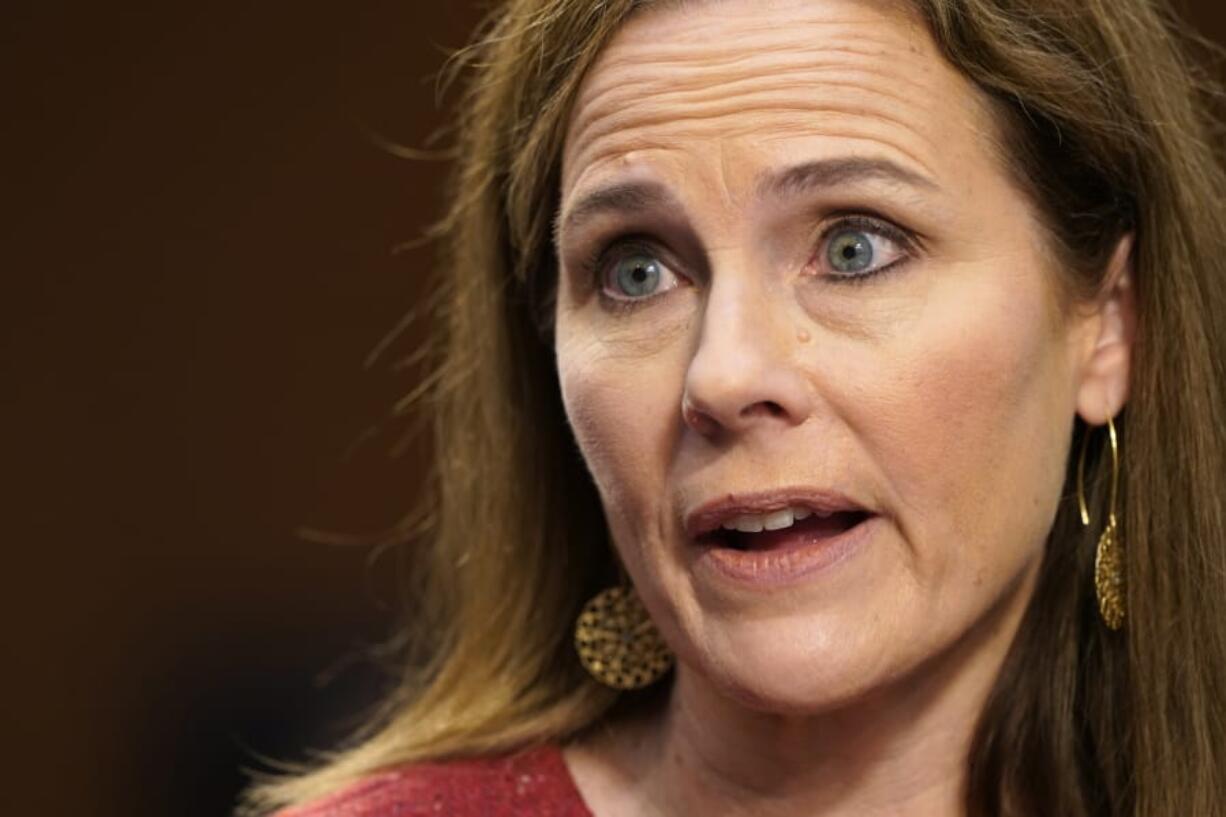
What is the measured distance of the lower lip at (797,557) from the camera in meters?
1.86

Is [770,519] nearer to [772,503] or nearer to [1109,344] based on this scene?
[772,503]

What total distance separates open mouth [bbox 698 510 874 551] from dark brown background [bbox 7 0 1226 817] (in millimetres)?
1444

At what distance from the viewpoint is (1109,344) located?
2066mm

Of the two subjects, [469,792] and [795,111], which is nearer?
[795,111]

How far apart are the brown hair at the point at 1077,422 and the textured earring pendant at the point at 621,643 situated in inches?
1.7

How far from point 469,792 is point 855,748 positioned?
41 centimetres

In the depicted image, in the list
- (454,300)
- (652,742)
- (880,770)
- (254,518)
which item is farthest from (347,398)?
(880,770)

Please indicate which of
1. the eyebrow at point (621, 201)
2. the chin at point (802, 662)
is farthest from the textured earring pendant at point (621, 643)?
the eyebrow at point (621, 201)

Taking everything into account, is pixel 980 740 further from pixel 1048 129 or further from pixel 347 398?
pixel 347 398

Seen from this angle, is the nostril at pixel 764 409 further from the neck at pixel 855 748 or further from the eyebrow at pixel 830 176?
the neck at pixel 855 748

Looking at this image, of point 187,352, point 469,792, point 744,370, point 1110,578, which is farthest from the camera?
point 187,352

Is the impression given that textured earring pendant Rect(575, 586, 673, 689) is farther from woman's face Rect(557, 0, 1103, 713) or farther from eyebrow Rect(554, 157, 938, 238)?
eyebrow Rect(554, 157, 938, 238)

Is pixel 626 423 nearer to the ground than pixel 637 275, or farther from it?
nearer to the ground

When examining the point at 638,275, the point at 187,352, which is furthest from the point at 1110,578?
the point at 187,352
